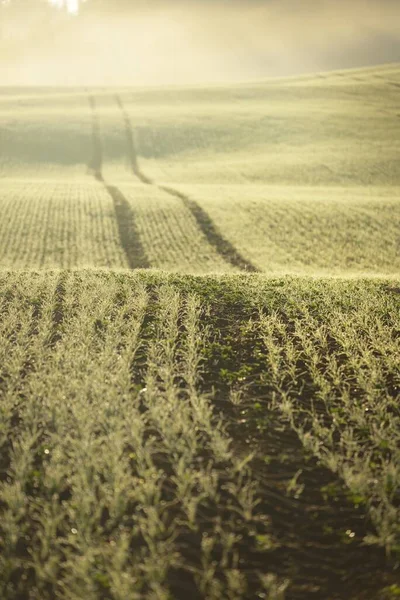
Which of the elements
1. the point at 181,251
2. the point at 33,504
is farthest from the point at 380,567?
the point at 181,251

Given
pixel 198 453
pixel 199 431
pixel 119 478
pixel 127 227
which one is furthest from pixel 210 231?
pixel 119 478

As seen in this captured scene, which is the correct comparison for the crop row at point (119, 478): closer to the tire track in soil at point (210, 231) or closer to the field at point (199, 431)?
the field at point (199, 431)

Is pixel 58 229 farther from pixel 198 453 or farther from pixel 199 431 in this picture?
pixel 198 453

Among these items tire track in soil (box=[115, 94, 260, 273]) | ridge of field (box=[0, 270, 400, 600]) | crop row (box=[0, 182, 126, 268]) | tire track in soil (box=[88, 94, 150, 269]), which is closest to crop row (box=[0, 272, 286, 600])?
ridge of field (box=[0, 270, 400, 600])

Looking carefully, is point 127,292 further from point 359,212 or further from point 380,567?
point 359,212

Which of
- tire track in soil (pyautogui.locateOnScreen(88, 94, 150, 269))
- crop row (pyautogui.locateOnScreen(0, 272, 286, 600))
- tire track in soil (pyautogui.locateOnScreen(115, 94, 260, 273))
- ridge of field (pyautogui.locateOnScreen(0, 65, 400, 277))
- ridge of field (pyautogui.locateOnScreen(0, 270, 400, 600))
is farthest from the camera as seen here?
ridge of field (pyautogui.locateOnScreen(0, 65, 400, 277))

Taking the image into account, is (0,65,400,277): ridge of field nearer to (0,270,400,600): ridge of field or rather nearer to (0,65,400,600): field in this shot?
(0,65,400,600): field
